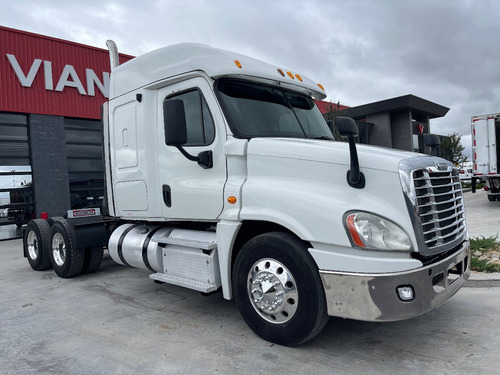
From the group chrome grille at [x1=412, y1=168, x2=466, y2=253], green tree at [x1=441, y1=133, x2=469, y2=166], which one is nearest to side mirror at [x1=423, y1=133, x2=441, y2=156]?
chrome grille at [x1=412, y1=168, x2=466, y2=253]

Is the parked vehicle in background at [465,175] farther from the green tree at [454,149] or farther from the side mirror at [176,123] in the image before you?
the side mirror at [176,123]

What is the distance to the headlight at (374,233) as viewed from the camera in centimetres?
286

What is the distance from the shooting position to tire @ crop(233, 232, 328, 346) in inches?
121

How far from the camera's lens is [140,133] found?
472 centimetres

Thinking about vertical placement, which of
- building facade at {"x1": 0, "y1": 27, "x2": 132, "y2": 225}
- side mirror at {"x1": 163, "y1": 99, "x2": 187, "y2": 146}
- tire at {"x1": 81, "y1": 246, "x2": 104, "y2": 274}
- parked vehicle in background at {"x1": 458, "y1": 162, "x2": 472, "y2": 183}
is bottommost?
tire at {"x1": 81, "y1": 246, "x2": 104, "y2": 274}

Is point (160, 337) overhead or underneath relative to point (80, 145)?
underneath

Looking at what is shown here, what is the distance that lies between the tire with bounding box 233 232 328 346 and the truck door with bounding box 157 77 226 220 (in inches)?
27.3

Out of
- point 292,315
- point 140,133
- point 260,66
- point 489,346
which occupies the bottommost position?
point 489,346

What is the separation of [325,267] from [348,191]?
0.62 m

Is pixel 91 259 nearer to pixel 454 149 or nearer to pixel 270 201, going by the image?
pixel 270 201

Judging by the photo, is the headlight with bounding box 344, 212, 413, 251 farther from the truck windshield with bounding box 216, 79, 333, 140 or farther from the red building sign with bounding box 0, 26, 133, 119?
the red building sign with bounding box 0, 26, 133, 119

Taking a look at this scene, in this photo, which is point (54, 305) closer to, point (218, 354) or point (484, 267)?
point (218, 354)

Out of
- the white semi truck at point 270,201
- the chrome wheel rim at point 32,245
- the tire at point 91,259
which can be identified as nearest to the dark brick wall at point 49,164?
the chrome wheel rim at point 32,245

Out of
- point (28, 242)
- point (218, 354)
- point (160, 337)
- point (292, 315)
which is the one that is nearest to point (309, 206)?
point (292, 315)
